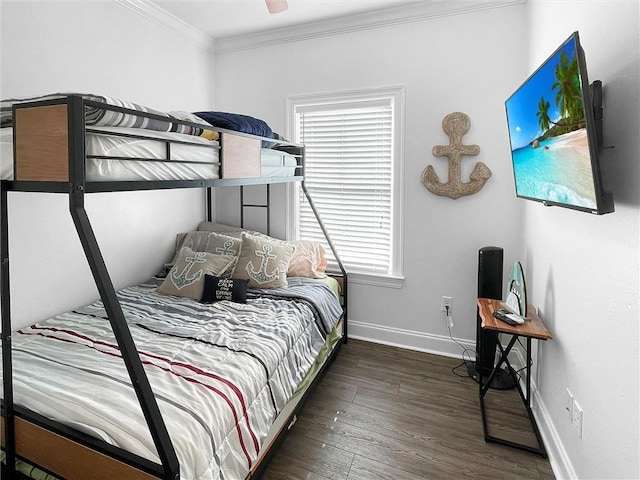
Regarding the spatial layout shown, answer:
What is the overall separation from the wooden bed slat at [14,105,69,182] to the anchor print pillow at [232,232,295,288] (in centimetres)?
159

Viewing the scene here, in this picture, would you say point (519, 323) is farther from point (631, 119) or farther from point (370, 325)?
Answer: point (370, 325)

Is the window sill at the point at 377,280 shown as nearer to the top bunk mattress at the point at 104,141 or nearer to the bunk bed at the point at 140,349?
the bunk bed at the point at 140,349

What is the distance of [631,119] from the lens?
1.19 meters

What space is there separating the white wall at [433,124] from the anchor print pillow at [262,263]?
30.9 inches

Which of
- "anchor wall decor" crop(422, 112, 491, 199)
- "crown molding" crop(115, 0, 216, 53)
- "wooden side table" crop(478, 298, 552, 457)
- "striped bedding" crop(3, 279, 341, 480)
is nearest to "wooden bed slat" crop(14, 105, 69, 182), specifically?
"striped bedding" crop(3, 279, 341, 480)

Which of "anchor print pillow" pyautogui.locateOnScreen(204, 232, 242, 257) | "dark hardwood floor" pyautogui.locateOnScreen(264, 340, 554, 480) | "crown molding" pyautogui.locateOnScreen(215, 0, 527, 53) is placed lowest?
"dark hardwood floor" pyautogui.locateOnScreen(264, 340, 554, 480)

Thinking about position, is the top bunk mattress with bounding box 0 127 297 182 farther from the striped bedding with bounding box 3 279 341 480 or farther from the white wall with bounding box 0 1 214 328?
the white wall with bounding box 0 1 214 328

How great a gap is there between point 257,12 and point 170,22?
28.4 inches

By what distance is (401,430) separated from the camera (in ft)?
6.76

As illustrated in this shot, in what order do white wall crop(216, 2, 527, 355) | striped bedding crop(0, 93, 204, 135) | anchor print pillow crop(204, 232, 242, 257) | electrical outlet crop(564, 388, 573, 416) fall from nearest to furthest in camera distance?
1. striped bedding crop(0, 93, 204, 135)
2. electrical outlet crop(564, 388, 573, 416)
3. white wall crop(216, 2, 527, 355)
4. anchor print pillow crop(204, 232, 242, 257)

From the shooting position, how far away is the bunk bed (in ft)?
3.85

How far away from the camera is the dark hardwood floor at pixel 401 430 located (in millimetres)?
1778

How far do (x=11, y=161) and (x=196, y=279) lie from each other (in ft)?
4.53

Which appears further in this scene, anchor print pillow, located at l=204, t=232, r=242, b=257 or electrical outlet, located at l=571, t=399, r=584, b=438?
anchor print pillow, located at l=204, t=232, r=242, b=257
